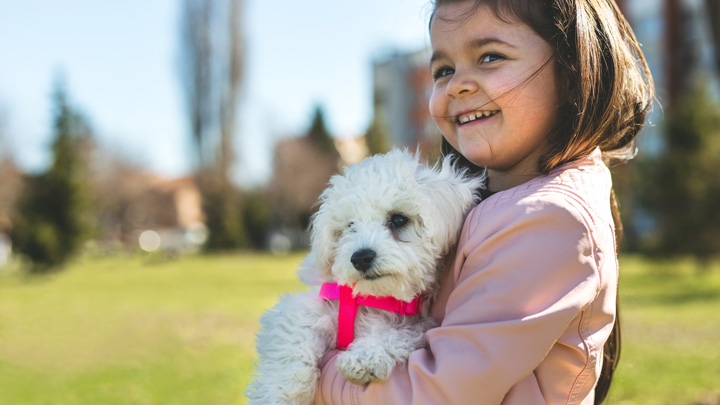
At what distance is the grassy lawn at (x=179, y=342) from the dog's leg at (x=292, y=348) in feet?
4.91

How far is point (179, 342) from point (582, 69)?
9401 mm

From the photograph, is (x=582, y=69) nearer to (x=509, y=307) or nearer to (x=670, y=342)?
(x=509, y=307)

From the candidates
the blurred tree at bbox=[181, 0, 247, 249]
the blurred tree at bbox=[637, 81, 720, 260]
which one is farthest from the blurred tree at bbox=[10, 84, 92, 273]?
the blurred tree at bbox=[637, 81, 720, 260]

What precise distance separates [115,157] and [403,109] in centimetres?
2203

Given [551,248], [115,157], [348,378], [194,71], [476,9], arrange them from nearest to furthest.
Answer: [551,248]
[348,378]
[476,9]
[194,71]
[115,157]

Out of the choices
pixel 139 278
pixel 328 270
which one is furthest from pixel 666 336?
pixel 139 278

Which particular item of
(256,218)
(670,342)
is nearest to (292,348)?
(670,342)

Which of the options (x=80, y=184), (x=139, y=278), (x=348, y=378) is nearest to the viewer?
(x=348, y=378)

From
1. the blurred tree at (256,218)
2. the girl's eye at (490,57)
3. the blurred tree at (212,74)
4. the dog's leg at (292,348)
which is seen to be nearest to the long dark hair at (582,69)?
the girl's eye at (490,57)

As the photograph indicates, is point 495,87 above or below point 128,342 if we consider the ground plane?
above

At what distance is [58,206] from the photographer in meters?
25.8

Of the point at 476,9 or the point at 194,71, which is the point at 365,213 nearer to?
the point at 476,9

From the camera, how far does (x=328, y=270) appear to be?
2.20 metres

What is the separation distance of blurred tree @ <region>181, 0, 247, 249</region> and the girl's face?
34645 millimetres
